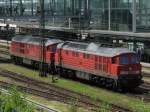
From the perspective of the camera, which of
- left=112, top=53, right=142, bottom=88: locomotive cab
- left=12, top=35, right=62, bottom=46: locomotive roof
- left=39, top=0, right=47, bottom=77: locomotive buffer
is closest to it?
left=112, top=53, right=142, bottom=88: locomotive cab

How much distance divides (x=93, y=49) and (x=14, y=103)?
21693mm

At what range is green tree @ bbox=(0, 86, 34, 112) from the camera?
16922mm

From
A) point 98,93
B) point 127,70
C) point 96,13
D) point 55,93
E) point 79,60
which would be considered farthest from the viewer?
point 96,13

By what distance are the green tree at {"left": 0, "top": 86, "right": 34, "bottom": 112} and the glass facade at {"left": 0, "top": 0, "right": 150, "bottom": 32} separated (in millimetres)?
38749

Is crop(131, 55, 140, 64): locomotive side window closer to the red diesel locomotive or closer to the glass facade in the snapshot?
the red diesel locomotive

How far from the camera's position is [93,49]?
3931 cm

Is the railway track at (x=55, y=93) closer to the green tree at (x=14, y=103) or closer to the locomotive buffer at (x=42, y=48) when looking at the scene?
the locomotive buffer at (x=42, y=48)

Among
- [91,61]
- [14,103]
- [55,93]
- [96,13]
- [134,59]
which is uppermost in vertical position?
[96,13]

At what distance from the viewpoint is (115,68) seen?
35.6 meters

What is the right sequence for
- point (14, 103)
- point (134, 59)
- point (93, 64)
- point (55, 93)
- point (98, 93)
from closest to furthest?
1. point (14, 103)
2. point (98, 93)
3. point (55, 93)
4. point (134, 59)
5. point (93, 64)

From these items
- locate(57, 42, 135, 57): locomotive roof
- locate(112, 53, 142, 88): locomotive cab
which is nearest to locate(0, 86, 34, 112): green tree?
locate(112, 53, 142, 88): locomotive cab

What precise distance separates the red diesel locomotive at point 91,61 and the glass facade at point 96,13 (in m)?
12.7

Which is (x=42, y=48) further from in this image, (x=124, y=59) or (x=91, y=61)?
(x=124, y=59)

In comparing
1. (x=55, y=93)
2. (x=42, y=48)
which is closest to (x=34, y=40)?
(x=42, y=48)
